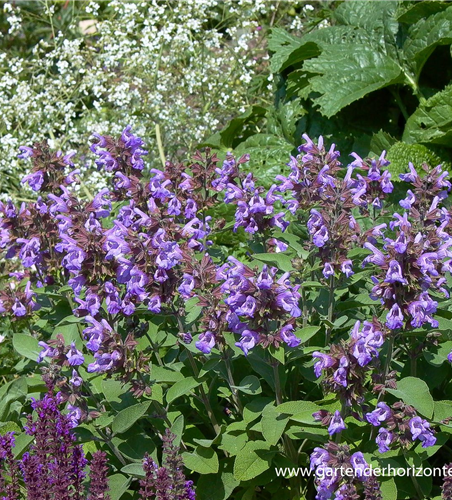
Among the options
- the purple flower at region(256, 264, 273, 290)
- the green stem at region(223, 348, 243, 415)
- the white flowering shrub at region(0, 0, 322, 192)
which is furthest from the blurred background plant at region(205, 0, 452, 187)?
the purple flower at region(256, 264, 273, 290)

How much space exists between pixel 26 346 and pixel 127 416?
68cm

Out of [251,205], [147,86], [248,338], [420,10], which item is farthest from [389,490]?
[147,86]

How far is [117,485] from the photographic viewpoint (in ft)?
8.37

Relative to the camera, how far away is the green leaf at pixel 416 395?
226 cm

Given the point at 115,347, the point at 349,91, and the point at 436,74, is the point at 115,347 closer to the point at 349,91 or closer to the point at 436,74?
the point at 349,91

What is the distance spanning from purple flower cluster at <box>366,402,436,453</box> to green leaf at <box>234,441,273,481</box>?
38cm

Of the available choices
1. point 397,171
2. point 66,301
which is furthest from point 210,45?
point 66,301

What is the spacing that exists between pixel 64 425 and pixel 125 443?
1.32 ft

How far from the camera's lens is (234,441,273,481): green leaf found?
2432mm

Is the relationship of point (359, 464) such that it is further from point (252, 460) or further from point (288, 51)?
point (288, 51)

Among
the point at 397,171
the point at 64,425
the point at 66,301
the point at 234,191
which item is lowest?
the point at 397,171

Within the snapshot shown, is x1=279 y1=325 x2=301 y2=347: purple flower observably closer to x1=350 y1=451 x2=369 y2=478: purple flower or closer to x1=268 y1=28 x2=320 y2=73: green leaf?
x1=350 y1=451 x2=369 y2=478: purple flower

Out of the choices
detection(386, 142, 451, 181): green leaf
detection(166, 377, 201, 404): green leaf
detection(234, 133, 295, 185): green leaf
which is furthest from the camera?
detection(234, 133, 295, 185): green leaf

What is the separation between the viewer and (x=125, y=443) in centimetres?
263
